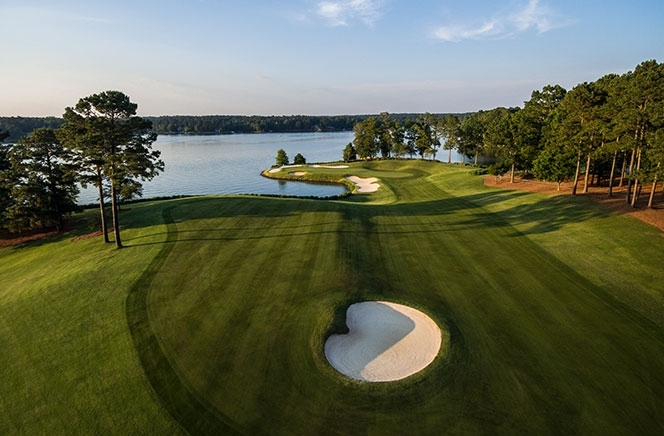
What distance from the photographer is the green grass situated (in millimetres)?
10617

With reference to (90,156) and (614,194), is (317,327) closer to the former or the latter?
(90,156)

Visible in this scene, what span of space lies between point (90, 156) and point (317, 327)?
19.8 metres

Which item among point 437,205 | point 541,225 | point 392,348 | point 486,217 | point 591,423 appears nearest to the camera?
point 591,423

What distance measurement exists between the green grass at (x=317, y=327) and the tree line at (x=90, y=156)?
3709 millimetres

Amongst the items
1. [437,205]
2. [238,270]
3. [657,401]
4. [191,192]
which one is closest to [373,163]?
[191,192]

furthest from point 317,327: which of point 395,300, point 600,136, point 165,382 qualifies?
point 600,136

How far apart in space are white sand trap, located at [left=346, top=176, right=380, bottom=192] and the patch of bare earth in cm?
1723

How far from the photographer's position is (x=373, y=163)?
89688 mm

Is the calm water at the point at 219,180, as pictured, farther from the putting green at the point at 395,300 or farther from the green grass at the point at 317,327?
the green grass at the point at 317,327

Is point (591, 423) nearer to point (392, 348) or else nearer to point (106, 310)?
point (392, 348)

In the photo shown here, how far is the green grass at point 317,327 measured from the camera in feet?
34.8

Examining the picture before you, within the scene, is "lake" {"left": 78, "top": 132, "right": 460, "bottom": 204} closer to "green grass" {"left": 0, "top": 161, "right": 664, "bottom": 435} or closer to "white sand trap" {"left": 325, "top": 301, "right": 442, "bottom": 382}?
"green grass" {"left": 0, "top": 161, "right": 664, "bottom": 435}

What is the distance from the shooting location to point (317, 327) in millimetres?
14836

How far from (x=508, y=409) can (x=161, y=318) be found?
1371 cm
